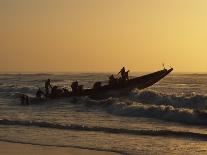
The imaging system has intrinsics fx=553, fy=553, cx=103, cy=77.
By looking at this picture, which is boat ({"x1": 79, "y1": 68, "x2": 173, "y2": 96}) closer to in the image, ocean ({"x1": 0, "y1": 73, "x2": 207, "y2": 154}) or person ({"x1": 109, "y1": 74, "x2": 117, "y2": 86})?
person ({"x1": 109, "y1": 74, "x2": 117, "y2": 86})

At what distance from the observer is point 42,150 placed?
16.2 metres

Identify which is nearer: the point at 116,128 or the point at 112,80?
the point at 116,128

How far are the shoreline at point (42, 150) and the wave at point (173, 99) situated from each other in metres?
16.4

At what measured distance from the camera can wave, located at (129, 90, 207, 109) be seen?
3288 cm

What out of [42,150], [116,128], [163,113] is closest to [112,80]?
[163,113]

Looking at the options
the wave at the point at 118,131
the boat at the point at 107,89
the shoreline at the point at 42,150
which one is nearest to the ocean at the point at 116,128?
the wave at the point at 118,131

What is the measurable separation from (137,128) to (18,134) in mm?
4533

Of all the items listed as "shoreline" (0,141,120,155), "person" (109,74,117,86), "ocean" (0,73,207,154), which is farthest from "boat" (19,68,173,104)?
"shoreline" (0,141,120,155)

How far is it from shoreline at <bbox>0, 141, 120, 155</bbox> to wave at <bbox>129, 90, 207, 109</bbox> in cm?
1639

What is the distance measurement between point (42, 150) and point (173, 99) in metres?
20.2

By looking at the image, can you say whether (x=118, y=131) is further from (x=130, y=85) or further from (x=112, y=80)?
(x=130, y=85)

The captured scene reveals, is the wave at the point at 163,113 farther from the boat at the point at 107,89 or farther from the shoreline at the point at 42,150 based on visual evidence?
the shoreline at the point at 42,150

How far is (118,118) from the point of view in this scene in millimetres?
25766

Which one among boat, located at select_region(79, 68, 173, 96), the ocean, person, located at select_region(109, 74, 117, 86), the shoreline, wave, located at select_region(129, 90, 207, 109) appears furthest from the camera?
boat, located at select_region(79, 68, 173, 96)
